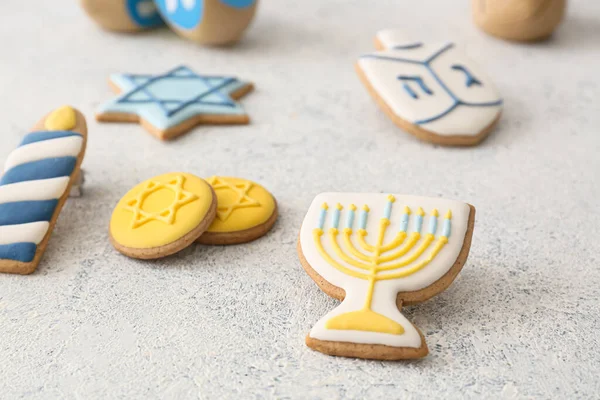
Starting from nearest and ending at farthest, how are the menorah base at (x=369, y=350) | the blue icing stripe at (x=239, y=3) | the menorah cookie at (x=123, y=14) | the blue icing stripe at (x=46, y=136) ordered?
1. the menorah base at (x=369, y=350)
2. the blue icing stripe at (x=46, y=136)
3. the blue icing stripe at (x=239, y=3)
4. the menorah cookie at (x=123, y=14)

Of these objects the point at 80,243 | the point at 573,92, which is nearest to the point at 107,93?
the point at 80,243

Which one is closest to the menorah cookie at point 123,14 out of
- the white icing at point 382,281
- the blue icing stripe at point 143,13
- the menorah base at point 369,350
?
the blue icing stripe at point 143,13

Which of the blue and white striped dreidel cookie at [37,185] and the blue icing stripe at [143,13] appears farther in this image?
the blue icing stripe at [143,13]

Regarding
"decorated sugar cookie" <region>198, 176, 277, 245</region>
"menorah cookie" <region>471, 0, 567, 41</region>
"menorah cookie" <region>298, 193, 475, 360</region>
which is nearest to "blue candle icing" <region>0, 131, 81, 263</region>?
"decorated sugar cookie" <region>198, 176, 277, 245</region>

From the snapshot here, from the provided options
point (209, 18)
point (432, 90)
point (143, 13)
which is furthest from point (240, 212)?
point (143, 13)

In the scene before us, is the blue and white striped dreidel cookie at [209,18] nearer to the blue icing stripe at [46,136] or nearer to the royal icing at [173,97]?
the royal icing at [173,97]

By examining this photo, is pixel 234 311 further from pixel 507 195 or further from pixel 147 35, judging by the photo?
pixel 147 35
